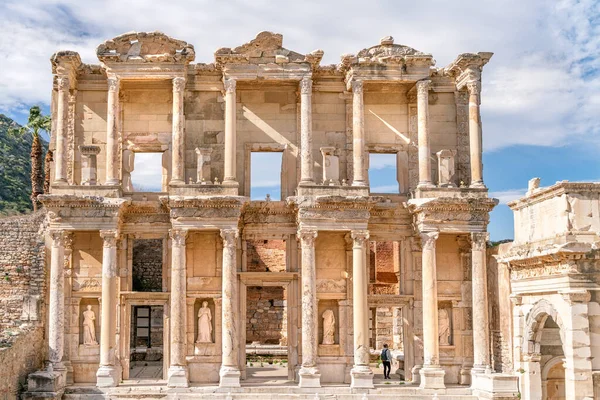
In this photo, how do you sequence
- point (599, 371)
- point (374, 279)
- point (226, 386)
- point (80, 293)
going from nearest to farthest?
point (599, 371), point (226, 386), point (80, 293), point (374, 279)

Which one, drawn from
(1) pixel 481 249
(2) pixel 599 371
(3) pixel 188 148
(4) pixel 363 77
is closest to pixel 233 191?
(3) pixel 188 148

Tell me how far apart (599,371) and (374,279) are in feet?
54.9

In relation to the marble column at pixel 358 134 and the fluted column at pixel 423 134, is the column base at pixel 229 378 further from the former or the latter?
the fluted column at pixel 423 134

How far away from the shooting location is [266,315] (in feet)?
110

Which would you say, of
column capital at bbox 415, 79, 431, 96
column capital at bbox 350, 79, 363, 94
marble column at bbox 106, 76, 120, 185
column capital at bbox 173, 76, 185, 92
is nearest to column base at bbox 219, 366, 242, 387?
marble column at bbox 106, 76, 120, 185

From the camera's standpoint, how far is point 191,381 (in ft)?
74.0

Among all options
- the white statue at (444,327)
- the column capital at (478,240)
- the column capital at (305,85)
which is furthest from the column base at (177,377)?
the column capital at (478,240)

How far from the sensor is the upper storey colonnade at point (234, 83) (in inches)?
885

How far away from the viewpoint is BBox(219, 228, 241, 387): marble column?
21750 millimetres

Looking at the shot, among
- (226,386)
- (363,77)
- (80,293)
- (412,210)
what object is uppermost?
(363,77)

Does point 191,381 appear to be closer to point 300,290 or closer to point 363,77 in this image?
point 300,290

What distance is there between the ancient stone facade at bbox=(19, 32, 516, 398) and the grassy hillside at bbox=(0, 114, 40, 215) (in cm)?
2419

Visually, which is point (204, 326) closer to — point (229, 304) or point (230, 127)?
point (229, 304)

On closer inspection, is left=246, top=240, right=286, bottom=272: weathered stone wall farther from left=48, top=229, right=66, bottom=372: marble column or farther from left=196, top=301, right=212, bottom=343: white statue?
left=48, top=229, right=66, bottom=372: marble column
